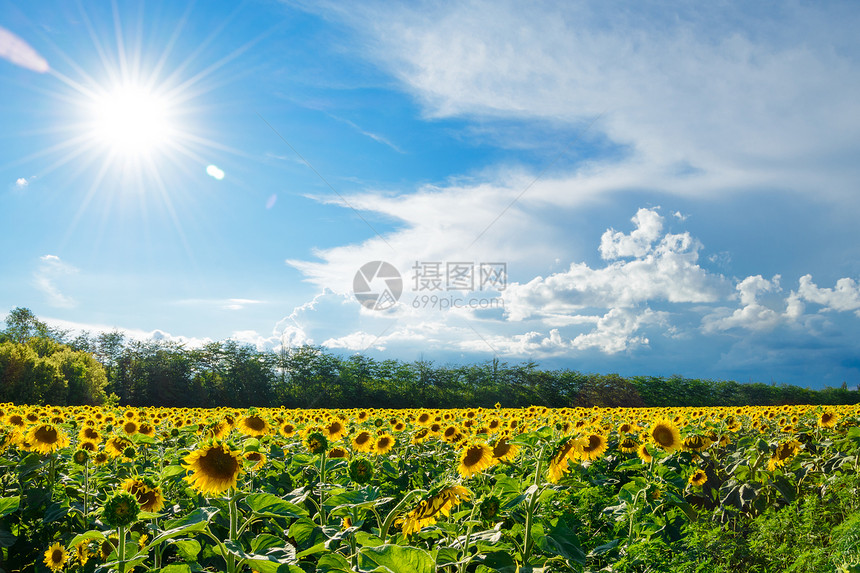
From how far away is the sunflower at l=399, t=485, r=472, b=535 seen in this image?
7.94 feet

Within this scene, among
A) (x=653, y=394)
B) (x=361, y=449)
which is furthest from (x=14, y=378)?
(x=653, y=394)

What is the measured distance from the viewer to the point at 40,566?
470 cm

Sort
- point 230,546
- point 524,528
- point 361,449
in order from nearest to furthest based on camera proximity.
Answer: point 230,546, point 524,528, point 361,449

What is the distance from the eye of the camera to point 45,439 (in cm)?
572

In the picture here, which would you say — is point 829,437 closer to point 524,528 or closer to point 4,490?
point 524,528

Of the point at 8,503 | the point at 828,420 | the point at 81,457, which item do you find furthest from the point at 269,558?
the point at 828,420

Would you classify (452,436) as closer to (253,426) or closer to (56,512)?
(253,426)

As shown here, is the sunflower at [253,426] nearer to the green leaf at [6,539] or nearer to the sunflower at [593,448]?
the green leaf at [6,539]

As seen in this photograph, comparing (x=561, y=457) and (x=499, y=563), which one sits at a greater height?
(x=561, y=457)

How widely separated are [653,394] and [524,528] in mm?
40004

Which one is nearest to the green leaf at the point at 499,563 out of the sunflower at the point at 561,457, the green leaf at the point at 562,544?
the green leaf at the point at 562,544

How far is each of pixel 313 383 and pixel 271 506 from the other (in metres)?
35.0

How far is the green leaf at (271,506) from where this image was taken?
251 cm

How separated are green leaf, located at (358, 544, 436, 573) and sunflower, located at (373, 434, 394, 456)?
4.28m
